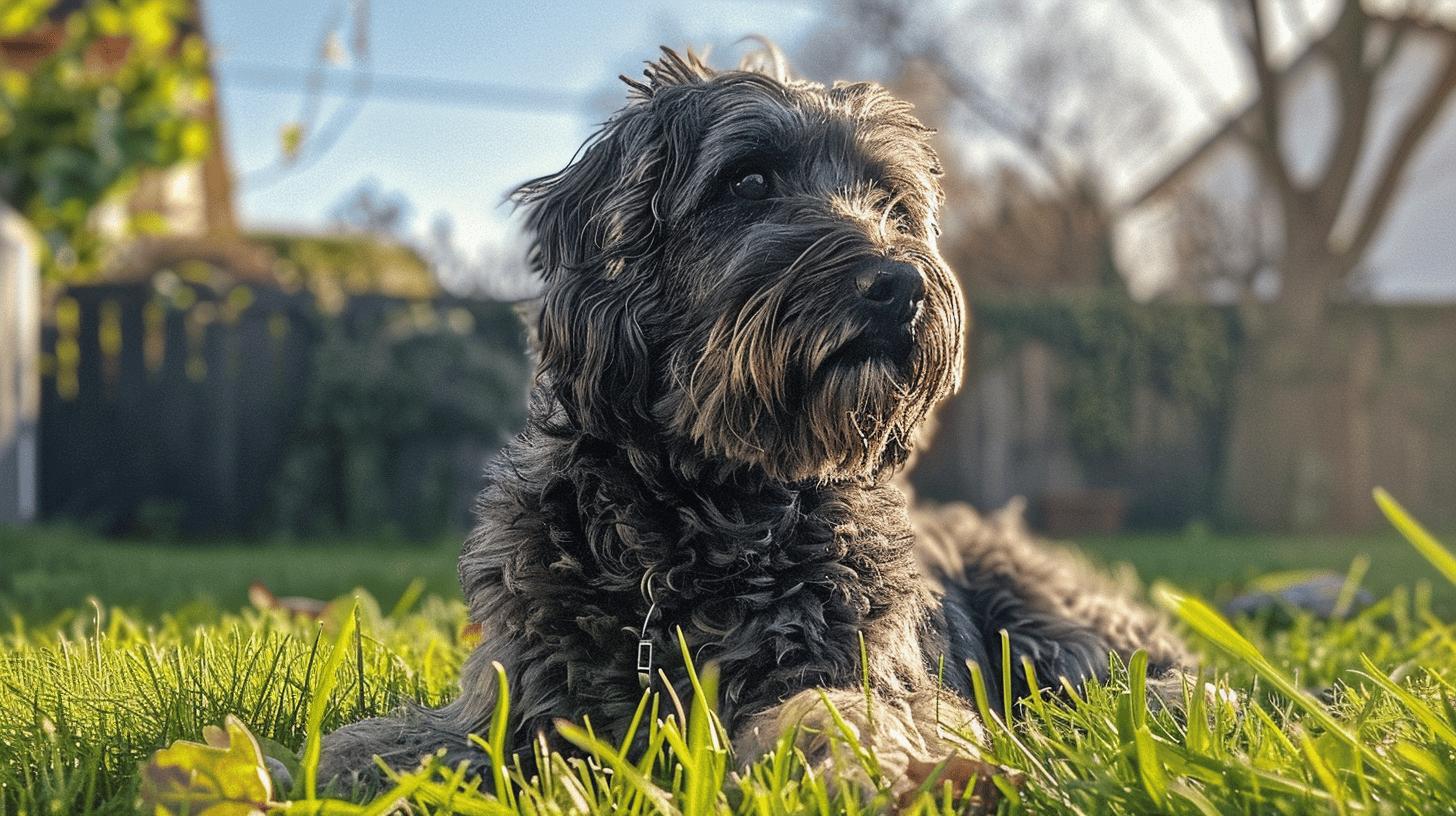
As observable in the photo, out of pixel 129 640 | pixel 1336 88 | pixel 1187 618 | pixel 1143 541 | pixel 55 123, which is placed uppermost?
pixel 1336 88

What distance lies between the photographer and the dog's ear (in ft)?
8.46

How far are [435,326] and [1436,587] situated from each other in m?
8.36

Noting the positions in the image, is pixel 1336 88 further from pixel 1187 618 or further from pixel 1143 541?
pixel 1187 618

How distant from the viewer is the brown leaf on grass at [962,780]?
181 cm

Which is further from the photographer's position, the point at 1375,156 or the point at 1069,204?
the point at 1375,156

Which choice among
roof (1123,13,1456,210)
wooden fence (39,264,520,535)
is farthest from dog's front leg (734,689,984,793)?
roof (1123,13,1456,210)

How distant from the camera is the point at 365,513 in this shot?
1034cm

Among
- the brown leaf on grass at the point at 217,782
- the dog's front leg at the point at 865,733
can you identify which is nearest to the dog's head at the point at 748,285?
the dog's front leg at the point at 865,733

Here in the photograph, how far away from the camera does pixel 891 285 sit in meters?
2.37

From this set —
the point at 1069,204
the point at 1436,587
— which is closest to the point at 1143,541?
the point at 1436,587

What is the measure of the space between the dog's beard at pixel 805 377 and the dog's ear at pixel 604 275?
118mm

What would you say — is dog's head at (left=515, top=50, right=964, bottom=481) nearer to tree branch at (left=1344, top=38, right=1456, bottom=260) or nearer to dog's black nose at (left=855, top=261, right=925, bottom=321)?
dog's black nose at (left=855, top=261, right=925, bottom=321)

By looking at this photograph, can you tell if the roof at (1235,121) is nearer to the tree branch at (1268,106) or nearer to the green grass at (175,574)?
the tree branch at (1268,106)

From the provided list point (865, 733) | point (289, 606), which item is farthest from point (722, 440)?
point (289, 606)
